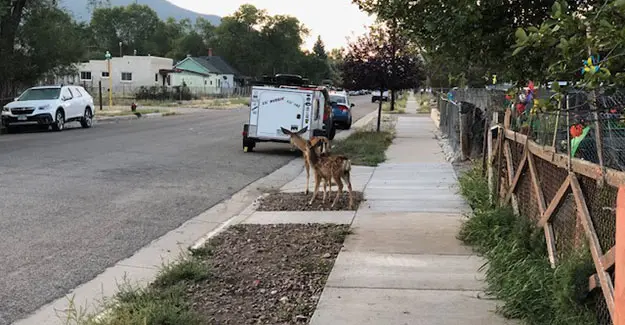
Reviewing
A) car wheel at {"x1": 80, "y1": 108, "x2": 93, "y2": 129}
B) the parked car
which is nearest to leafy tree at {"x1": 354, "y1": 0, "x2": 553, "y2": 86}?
the parked car

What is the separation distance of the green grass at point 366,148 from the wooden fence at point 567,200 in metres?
7.09

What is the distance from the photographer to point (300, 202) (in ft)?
30.7

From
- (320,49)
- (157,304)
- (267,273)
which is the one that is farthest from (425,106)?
(320,49)

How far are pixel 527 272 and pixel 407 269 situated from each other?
1267 mm

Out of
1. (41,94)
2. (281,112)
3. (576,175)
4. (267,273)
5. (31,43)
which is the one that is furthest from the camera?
(31,43)

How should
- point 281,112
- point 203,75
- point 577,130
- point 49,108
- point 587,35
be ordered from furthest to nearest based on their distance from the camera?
point 203,75 < point 49,108 < point 281,112 < point 577,130 < point 587,35

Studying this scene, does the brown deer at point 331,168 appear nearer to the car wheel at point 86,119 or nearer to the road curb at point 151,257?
the road curb at point 151,257

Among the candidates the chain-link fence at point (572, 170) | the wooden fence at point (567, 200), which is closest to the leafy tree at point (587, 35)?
the chain-link fence at point (572, 170)

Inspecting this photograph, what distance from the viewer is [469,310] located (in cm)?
459

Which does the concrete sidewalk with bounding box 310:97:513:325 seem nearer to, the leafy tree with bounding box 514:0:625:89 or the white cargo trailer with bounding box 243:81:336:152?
the leafy tree with bounding box 514:0:625:89

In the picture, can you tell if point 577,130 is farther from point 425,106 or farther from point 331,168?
point 425,106

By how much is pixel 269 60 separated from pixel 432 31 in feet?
371

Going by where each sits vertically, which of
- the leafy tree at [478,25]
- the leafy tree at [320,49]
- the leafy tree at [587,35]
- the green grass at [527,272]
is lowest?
the green grass at [527,272]

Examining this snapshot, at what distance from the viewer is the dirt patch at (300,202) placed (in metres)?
8.90
